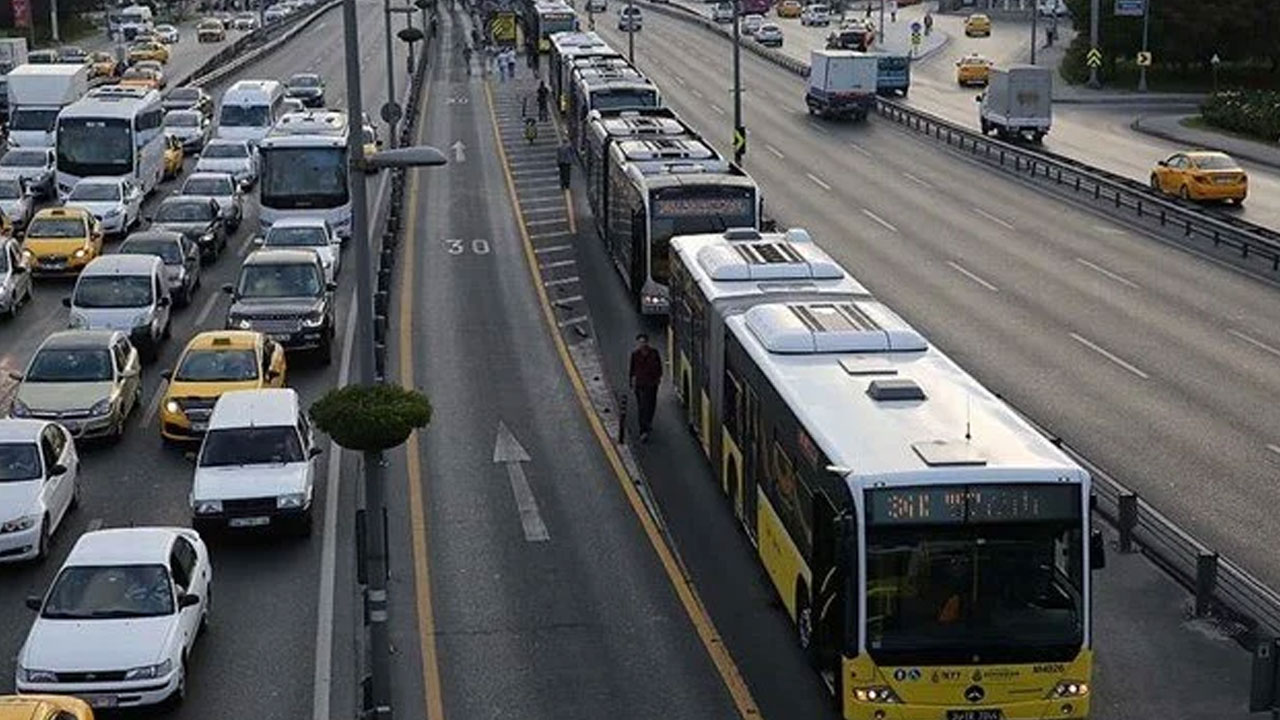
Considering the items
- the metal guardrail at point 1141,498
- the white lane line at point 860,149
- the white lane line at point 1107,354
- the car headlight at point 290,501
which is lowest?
the white lane line at point 860,149

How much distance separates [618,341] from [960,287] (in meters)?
9.26

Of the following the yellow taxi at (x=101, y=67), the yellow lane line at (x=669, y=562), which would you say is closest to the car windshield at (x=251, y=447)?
the yellow lane line at (x=669, y=562)

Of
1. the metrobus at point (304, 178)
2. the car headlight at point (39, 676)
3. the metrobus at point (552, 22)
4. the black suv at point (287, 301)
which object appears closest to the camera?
the car headlight at point (39, 676)

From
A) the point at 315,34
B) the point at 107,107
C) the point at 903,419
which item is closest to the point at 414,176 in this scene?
the point at 107,107

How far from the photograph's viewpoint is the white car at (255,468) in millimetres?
24422

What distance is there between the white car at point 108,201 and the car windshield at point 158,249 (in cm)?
783

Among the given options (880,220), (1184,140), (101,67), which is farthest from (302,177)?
(101,67)

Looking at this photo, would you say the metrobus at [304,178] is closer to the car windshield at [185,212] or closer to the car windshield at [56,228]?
the car windshield at [185,212]

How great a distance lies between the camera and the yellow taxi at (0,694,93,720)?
15.2 meters

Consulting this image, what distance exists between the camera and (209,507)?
24.3 metres

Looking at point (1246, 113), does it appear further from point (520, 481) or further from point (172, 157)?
point (520, 481)

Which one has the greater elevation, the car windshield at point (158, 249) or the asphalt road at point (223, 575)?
the car windshield at point (158, 249)

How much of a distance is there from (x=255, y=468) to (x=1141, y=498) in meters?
11.6

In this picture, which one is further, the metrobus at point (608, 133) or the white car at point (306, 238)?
the metrobus at point (608, 133)
